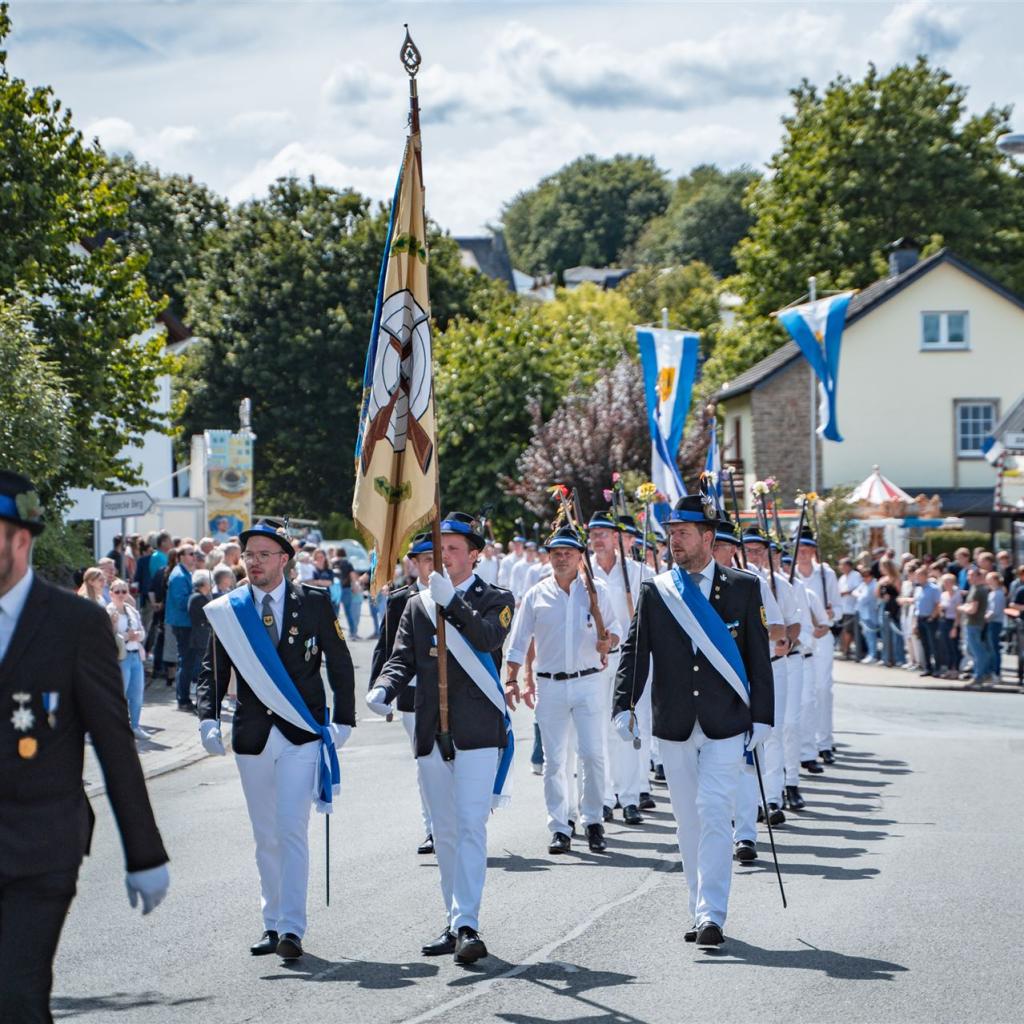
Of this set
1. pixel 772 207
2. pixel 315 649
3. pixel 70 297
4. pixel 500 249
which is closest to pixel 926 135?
pixel 772 207

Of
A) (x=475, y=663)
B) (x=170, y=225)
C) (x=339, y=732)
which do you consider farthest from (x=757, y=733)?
(x=170, y=225)

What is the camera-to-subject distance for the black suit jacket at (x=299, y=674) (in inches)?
332

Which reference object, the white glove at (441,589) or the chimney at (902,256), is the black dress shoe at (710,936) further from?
the chimney at (902,256)

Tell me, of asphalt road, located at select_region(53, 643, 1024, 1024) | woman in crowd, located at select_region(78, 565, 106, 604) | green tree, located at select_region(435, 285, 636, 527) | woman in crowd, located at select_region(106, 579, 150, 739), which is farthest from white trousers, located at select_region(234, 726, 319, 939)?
green tree, located at select_region(435, 285, 636, 527)

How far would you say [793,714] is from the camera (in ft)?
45.9

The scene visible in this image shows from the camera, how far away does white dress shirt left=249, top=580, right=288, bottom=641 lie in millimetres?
8531

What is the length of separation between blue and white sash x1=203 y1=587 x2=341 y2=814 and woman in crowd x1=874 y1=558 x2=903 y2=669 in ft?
73.3

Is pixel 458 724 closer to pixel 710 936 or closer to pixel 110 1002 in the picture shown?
A: pixel 710 936

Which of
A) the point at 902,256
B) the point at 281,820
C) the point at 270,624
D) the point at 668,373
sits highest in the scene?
the point at 902,256

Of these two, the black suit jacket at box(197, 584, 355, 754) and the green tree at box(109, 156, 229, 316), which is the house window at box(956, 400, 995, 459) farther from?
the black suit jacket at box(197, 584, 355, 754)

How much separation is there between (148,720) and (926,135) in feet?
149

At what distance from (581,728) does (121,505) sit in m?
11.7

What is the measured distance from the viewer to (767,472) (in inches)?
2039

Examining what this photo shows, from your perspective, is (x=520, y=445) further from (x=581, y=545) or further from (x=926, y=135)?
(x=581, y=545)
